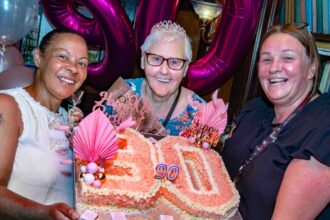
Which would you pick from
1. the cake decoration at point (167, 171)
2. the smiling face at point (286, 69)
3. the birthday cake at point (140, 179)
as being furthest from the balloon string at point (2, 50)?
the smiling face at point (286, 69)

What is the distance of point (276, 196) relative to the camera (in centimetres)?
149

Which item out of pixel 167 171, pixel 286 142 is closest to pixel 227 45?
pixel 286 142

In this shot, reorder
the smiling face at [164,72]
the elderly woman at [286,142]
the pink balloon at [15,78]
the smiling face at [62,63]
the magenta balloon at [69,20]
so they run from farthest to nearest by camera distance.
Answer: the magenta balloon at [69,20], the pink balloon at [15,78], the smiling face at [164,72], the smiling face at [62,63], the elderly woman at [286,142]

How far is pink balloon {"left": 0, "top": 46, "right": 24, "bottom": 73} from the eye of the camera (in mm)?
2606

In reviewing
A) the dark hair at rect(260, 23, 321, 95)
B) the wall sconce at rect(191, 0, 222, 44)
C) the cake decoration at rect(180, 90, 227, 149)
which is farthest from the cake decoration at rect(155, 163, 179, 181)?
the wall sconce at rect(191, 0, 222, 44)

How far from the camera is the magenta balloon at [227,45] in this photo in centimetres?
311

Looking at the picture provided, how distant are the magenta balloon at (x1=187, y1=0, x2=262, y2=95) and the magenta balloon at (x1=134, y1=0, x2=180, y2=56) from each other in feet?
1.54

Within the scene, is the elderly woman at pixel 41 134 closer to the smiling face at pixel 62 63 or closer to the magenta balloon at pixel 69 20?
the smiling face at pixel 62 63

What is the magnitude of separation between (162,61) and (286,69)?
74 centimetres

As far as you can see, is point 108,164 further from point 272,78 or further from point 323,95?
point 323,95

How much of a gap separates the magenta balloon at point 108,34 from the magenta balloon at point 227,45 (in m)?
0.56

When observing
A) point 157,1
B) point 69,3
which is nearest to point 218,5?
point 157,1

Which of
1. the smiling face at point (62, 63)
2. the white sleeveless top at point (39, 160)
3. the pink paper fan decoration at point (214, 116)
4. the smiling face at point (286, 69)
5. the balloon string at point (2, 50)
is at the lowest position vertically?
the white sleeveless top at point (39, 160)

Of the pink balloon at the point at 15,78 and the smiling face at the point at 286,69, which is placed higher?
the smiling face at the point at 286,69
